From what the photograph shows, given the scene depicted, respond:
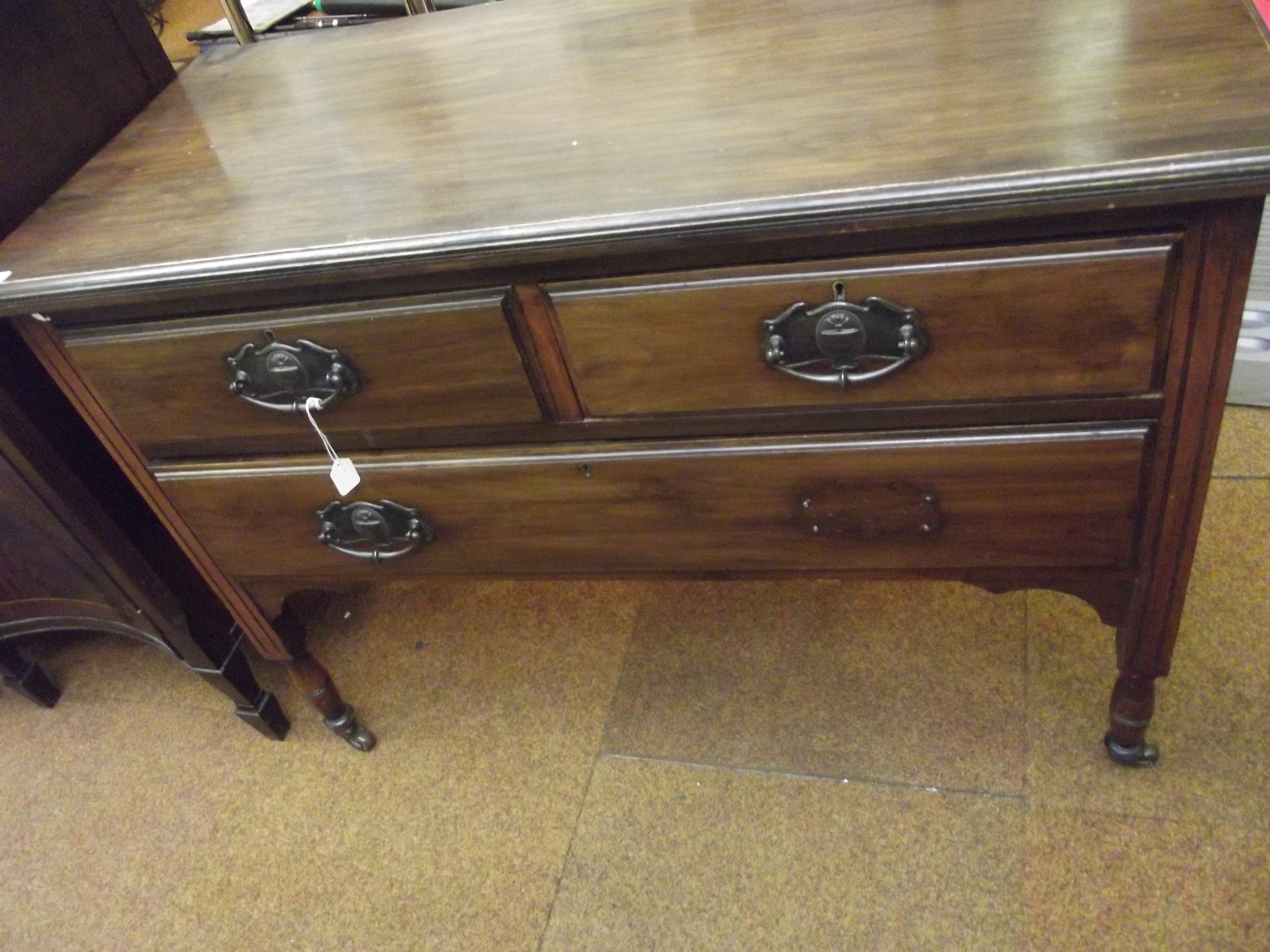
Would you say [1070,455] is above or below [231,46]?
below

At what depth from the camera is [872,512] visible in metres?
0.85

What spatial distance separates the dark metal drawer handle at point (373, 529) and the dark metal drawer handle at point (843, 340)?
15.0 inches

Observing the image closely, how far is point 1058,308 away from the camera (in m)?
0.69

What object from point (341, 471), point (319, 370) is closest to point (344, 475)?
point (341, 471)

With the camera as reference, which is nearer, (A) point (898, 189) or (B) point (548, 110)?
(A) point (898, 189)

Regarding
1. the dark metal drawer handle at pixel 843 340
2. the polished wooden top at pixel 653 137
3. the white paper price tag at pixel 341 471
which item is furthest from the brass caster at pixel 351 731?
the dark metal drawer handle at pixel 843 340

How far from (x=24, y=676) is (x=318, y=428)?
78cm

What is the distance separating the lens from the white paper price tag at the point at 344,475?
0.91 m

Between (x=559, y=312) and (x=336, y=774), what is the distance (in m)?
0.72

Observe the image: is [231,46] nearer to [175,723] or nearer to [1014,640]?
[175,723]

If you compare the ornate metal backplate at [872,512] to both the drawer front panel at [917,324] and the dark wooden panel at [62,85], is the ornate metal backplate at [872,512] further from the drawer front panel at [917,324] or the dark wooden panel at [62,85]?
the dark wooden panel at [62,85]

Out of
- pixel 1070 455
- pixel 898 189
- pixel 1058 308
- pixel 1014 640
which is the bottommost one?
pixel 1014 640

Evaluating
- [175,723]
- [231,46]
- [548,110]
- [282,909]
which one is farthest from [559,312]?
[175,723]

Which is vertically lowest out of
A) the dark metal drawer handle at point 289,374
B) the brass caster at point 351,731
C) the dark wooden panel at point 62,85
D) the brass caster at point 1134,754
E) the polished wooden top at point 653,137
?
the brass caster at point 1134,754
